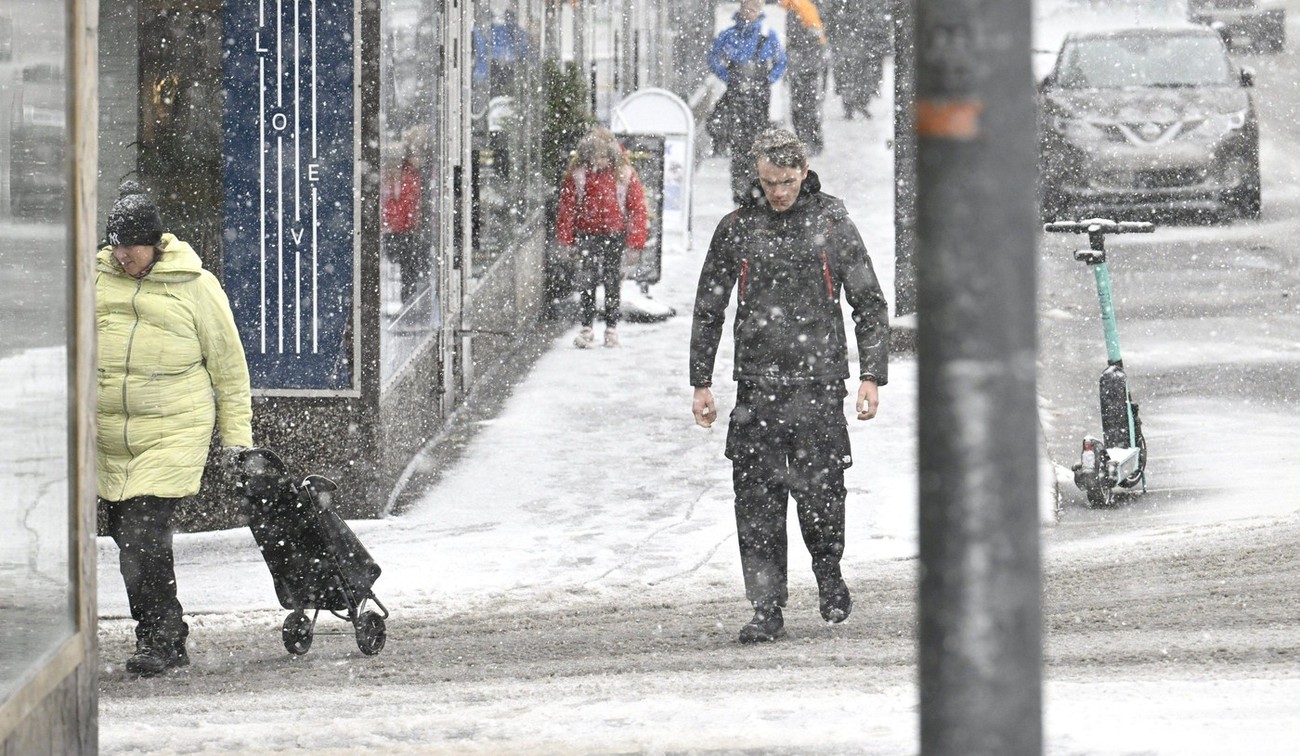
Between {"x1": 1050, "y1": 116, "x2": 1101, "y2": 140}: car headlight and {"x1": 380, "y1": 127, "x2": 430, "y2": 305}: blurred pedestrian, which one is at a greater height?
{"x1": 1050, "y1": 116, "x2": 1101, "y2": 140}: car headlight

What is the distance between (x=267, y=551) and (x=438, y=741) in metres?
1.58

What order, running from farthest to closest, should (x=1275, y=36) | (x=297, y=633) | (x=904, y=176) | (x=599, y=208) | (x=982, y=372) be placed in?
(x=1275, y=36) → (x=599, y=208) → (x=904, y=176) → (x=297, y=633) → (x=982, y=372)

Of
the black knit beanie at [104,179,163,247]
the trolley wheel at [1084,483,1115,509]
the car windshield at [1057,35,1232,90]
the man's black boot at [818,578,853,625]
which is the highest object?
the car windshield at [1057,35,1232,90]

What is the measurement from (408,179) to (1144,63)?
1021 centimetres

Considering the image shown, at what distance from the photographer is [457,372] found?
1182 cm

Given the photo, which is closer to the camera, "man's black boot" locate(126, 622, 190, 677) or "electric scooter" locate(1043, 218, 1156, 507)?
"man's black boot" locate(126, 622, 190, 677)

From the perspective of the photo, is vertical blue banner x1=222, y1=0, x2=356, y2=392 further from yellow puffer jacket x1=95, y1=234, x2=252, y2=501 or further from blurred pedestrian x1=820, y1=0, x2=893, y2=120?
blurred pedestrian x1=820, y1=0, x2=893, y2=120

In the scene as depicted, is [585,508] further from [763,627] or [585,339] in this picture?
[585,339]

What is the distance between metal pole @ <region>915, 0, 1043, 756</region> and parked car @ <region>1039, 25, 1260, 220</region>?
50.7ft

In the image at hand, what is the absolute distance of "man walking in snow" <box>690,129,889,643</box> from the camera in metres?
6.53

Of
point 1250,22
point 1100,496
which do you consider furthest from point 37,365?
point 1250,22

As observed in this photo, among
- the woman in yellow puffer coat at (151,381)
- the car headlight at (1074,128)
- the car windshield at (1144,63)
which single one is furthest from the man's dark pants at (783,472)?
the car windshield at (1144,63)

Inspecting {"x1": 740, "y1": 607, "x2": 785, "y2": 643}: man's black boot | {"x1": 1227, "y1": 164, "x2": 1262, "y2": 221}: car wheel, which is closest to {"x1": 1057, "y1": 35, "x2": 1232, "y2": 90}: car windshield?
{"x1": 1227, "y1": 164, "x2": 1262, "y2": 221}: car wheel

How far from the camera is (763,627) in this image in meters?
6.75
